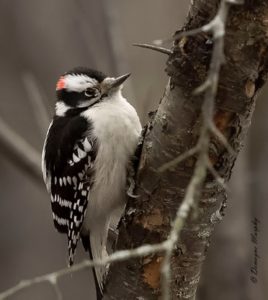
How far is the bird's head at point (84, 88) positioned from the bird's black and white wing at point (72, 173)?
130 mm

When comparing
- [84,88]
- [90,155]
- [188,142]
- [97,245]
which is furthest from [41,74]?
[188,142]

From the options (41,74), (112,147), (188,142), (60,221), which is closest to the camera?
(188,142)

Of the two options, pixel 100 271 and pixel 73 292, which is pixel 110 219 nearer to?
pixel 100 271

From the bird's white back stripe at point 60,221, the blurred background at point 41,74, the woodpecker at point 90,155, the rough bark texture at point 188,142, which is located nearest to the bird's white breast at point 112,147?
the woodpecker at point 90,155

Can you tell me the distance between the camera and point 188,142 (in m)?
2.22

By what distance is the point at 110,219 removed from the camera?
3.57 m

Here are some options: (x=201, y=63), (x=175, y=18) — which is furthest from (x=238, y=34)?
(x=175, y=18)

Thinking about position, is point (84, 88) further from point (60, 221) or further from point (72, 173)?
point (60, 221)

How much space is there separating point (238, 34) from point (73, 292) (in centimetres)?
564

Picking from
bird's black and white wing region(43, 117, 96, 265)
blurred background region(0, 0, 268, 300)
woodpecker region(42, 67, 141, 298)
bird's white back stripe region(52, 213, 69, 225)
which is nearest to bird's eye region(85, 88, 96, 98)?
woodpecker region(42, 67, 141, 298)

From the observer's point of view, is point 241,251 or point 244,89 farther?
point 241,251

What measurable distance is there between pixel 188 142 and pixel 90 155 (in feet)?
3.71

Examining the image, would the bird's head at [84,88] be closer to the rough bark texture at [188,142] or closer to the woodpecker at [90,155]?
the woodpecker at [90,155]

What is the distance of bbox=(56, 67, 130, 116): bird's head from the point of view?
3.47 meters
